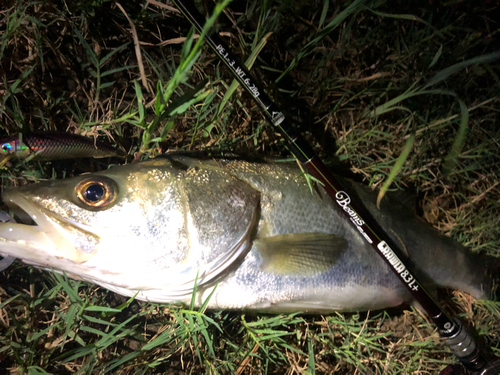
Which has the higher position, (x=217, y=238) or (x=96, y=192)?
(x=96, y=192)

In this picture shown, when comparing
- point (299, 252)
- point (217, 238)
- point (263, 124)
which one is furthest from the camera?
point (263, 124)

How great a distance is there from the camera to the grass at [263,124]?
1.91 metres

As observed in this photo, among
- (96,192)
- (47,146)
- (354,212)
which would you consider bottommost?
(354,212)

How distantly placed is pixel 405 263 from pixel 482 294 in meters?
0.95

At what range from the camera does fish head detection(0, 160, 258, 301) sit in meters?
1.35

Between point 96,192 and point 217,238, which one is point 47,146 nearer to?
point 96,192

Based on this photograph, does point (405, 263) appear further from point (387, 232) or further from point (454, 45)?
point (454, 45)

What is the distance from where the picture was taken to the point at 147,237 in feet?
4.63

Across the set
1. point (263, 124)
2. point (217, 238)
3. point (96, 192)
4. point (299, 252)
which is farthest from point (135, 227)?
point (263, 124)

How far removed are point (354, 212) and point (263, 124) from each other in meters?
0.91

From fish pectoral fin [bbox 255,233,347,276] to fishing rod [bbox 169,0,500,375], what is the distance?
0.22 meters

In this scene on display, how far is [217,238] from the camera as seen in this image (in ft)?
5.01

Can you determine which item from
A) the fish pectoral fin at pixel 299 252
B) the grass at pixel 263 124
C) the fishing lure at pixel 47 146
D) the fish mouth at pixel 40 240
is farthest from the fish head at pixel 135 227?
the fishing lure at pixel 47 146

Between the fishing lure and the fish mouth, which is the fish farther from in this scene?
the fishing lure
